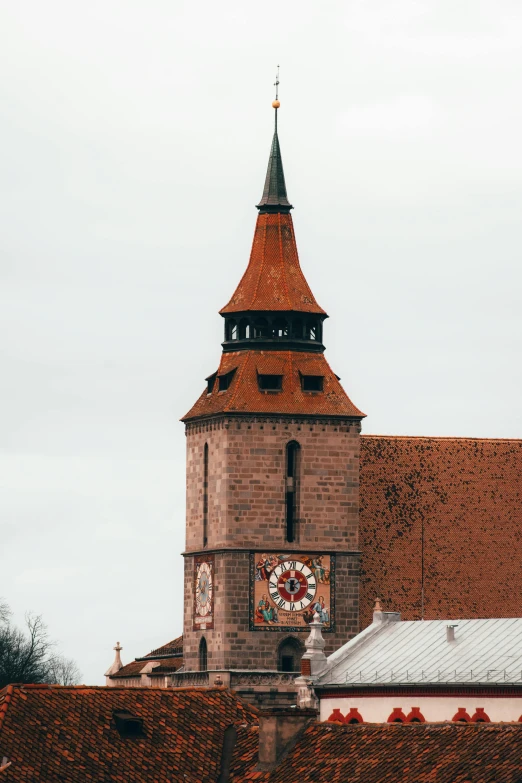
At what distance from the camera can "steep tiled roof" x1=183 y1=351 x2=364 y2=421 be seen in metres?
134

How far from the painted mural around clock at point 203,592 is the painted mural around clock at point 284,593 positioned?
1970 mm

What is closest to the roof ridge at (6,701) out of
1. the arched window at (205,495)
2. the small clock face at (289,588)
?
the small clock face at (289,588)

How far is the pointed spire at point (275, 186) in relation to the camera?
137375 mm

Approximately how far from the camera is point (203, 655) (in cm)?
13488

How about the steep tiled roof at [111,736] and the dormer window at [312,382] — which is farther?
the dormer window at [312,382]

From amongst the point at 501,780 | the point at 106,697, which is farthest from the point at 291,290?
the point at 501,780

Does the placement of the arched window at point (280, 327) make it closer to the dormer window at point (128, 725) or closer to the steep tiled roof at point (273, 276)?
the steep tiled roof at point (273, 276)

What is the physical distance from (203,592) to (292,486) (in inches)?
224

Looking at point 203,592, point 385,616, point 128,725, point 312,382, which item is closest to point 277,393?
point 312,382

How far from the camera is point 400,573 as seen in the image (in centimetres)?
13712

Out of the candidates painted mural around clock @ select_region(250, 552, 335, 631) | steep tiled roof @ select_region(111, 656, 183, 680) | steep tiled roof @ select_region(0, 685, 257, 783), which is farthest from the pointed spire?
steep tiled roof @ select_region(0, 685, 257, 783)

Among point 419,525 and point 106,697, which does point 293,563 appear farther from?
point 106,697

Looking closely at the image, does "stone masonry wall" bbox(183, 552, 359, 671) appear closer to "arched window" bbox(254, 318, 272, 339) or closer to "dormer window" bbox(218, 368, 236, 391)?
"dormer window" bbox(218, 368, 236, 391)

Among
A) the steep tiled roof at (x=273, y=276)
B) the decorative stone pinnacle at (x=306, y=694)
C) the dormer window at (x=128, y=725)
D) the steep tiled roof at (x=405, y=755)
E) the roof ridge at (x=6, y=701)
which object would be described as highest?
the steep tiled roof at (x=273, y=276)
